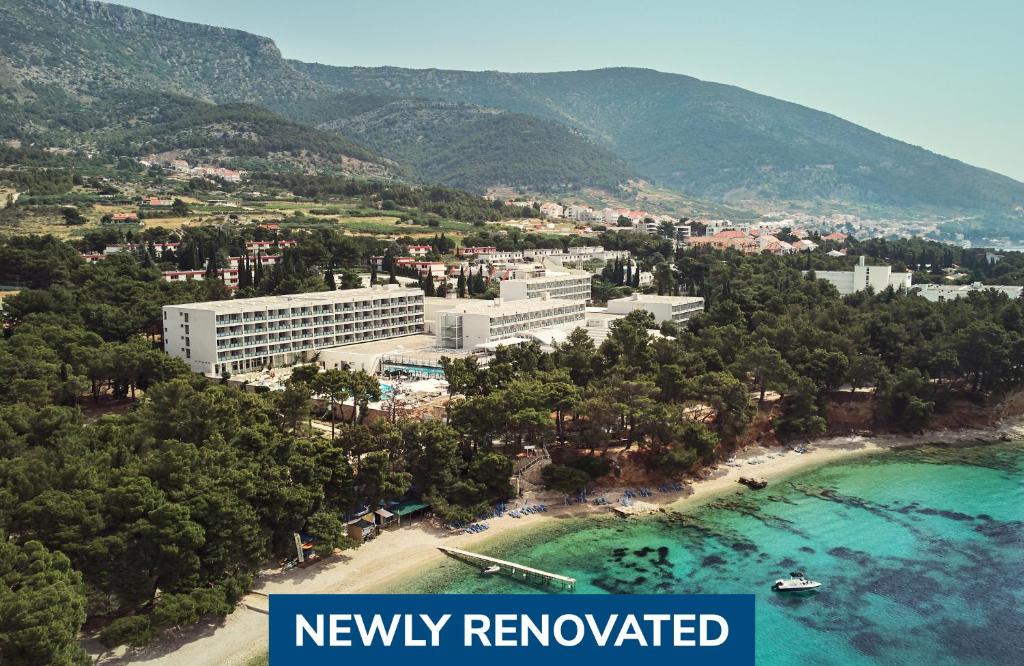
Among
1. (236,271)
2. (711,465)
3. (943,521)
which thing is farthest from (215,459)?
(236,271)

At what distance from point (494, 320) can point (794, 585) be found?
31897 mm

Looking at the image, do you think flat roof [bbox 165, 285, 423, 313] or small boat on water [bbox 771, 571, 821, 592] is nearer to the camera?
small boat on water [bbox 771, 571, 821, 592]

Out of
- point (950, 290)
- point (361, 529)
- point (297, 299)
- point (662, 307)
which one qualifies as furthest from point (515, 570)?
point (950, 290)

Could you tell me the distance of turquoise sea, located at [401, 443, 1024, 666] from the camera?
2677cm

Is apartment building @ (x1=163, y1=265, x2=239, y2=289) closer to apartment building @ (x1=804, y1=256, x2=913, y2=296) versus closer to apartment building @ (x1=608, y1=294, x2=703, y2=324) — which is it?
A: apartment building @ (x1=608, y1=294, x2=703, y2=324)

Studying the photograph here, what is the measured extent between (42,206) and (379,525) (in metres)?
87.0

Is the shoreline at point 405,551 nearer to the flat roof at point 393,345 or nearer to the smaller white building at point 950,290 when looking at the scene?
the flat roof at point 393,345

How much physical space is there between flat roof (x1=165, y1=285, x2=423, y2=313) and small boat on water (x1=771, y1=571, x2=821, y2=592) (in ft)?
119

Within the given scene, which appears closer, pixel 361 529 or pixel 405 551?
pixel 405 551

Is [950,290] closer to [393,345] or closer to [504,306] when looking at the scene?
[504,306]

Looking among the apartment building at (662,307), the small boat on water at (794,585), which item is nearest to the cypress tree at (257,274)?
the apartment building at (662,307)

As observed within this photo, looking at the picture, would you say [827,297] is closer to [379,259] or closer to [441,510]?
[379,259]

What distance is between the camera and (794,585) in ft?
97.6

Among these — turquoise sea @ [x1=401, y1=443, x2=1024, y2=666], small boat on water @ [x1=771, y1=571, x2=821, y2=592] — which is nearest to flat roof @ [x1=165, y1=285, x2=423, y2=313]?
turquoise sea @ [x1=401, y1=443, x2=1024, y2=666]
